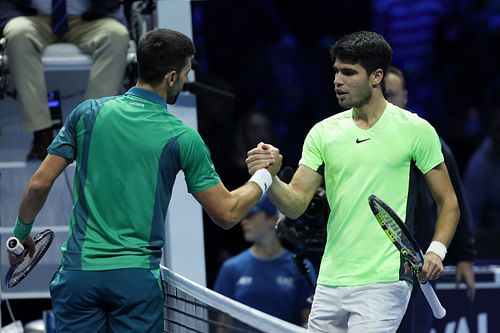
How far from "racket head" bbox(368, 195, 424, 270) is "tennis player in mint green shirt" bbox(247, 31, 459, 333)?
0.50 ft

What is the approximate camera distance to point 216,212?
18.7ft

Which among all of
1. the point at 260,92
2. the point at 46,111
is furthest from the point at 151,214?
the point at 260,92

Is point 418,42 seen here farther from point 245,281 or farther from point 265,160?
point 265,160

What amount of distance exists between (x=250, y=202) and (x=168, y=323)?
33.6 inches

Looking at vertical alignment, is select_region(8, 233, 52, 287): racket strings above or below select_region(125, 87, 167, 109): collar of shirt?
below

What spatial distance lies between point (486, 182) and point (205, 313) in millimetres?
6252

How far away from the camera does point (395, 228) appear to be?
5793 mm

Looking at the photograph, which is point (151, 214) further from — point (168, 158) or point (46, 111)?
point (46, 111)

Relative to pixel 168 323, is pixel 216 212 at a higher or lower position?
higher

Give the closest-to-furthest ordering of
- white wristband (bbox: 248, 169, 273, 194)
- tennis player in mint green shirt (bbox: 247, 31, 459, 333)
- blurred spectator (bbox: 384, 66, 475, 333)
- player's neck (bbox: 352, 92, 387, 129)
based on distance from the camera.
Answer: white wristband (bbox: 248, 169, 273, 194)
tennis player in mint green shirt (bbox: 247, 31, 459, 333)
player's neck (bbox: 352, 92, 387, 129)
blurred spectator (bbox: 384, 66, 475, 333)

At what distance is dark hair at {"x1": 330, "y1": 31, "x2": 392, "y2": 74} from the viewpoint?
20.6 feet

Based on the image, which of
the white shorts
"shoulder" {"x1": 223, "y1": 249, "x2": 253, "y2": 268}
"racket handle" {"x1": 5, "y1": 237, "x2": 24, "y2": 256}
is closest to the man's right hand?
"racket handle" {"x1": 5, "y1": 237, "x2": 24, "y2": 256}

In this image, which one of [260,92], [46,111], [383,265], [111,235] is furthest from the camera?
[260,92]

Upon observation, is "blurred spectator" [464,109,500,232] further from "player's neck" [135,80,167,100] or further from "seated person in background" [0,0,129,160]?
"player's neck" [135,80,167,100]
